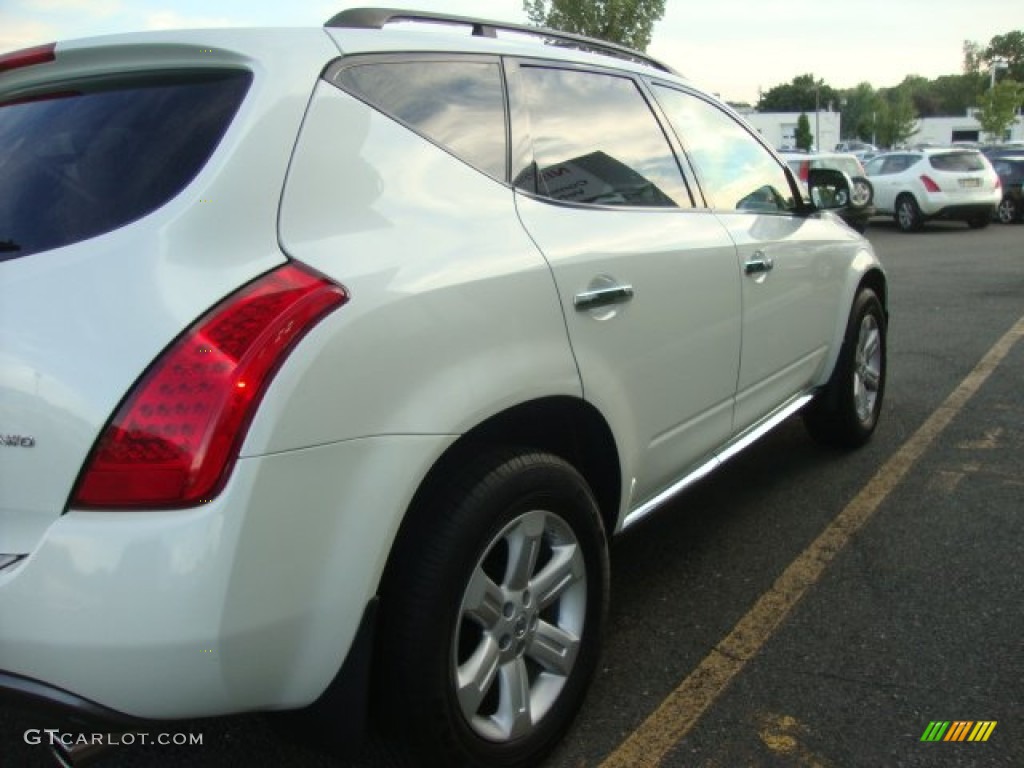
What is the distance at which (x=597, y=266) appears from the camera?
7.72 feet

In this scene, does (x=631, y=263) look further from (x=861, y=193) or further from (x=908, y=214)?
(x=908, y=214)

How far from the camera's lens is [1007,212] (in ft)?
63.0

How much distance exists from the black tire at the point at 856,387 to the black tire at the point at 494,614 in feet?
7.51

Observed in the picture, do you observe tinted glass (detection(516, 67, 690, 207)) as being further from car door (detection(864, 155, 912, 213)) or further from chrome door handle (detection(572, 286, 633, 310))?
car door (detection(864, 155, 912, 213))

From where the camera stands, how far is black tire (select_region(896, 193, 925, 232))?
1788cm

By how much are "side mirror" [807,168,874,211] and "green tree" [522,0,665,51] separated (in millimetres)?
24023

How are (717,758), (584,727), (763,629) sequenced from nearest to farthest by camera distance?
(717,758)
(584,727)
(763,629)

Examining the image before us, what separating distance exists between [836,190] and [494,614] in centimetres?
316

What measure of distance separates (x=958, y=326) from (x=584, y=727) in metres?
6.70

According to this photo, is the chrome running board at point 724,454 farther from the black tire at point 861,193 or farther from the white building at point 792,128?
the white building at point 792,128

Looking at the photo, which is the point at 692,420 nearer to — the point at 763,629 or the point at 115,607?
the point at 763,629

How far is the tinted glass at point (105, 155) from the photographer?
173cm

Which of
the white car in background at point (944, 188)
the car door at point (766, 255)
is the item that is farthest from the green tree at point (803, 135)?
the car door at point (766, 255)

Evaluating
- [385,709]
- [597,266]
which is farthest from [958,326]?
[385,709]
